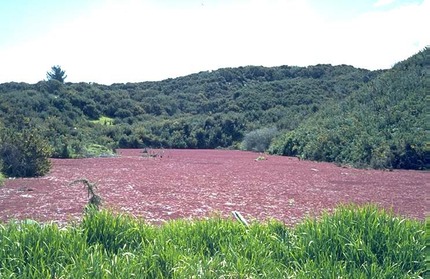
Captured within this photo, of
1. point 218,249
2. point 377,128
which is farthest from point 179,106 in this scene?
point 218,249

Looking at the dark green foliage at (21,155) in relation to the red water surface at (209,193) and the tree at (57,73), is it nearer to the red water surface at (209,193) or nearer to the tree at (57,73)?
the red water surface at (209,193)

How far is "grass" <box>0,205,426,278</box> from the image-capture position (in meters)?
3.64

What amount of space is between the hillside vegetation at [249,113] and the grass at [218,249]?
2.86m

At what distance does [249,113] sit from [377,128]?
23519mm

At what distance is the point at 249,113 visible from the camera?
154 ft

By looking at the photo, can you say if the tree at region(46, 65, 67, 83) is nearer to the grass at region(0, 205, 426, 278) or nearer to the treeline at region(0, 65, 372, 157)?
the treeline at region(0, 65, 372, 157)

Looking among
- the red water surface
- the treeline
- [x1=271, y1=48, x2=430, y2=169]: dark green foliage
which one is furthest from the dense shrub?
the red water surface

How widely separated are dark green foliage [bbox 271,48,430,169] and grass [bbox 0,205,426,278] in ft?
50.4

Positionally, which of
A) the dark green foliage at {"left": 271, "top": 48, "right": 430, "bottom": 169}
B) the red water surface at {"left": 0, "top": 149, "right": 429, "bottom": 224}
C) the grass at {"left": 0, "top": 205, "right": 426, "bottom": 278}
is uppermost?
the dark green foliage at {"left": 271, "top": 48, "right": 430, "bottom": 169}

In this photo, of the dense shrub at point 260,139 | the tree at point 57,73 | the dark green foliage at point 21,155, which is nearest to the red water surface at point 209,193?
the dark green foliage at point 21,155

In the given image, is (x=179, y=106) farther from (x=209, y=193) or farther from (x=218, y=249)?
(x=218, y=249)

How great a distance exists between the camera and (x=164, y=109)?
175ft

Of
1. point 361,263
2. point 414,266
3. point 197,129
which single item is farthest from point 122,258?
point 197,129

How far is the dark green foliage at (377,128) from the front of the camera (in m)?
21.5
